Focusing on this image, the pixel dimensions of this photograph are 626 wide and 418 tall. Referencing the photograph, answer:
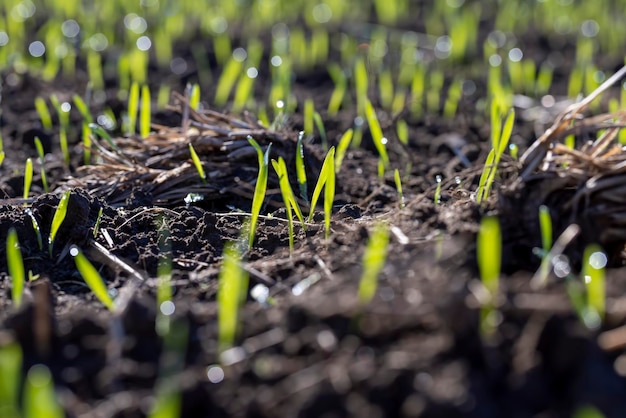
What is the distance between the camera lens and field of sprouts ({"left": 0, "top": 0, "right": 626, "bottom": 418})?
4.47 ft

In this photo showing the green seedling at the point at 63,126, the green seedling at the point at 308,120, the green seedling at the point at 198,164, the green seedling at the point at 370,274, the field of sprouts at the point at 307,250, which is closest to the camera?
the field of sprouts at the point at 307,250

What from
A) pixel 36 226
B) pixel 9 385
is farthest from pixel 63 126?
pixel 9 385

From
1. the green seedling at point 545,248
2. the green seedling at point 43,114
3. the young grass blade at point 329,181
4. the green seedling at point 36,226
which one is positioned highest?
the green seedling at point 545,248

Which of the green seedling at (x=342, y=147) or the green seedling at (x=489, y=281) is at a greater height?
the green seedling at (x=489, y=281)

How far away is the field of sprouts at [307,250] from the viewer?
4.47 ft

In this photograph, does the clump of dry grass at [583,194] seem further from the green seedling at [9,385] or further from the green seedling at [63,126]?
the green seedling at [63,126]

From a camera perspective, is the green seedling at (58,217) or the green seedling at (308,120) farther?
the green seedling at (308,120)

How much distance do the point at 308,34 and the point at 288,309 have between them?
3.90 metres

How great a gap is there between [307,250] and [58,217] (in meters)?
0.60

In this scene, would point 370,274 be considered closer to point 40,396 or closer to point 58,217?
point 40,396

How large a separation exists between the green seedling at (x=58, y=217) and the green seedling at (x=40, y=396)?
2.41 feet

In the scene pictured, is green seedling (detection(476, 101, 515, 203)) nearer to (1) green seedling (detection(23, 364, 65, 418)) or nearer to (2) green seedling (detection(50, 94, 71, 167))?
(1) green seedling (detection(23, 364, 65, 418))

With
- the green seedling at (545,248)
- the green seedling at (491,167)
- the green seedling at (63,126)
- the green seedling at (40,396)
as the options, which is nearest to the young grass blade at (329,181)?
the green seedling at (491,167)

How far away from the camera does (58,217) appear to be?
2.17 metres
